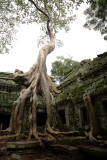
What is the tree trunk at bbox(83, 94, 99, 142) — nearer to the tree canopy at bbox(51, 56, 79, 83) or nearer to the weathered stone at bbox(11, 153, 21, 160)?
the weathered stone at bbox(11, 153, 21, 160)

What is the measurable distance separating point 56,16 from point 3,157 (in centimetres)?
1035

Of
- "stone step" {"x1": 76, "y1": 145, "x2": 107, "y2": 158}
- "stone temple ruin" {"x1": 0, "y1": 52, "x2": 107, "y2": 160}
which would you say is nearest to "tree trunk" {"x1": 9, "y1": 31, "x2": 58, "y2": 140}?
"stone temple ruin" {"x1": 0, "y1": 52, "x2": 107, "y2": 160}

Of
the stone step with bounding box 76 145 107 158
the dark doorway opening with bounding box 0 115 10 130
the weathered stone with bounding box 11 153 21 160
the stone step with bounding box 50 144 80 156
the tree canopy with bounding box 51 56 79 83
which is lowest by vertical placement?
the weathered stone with bounding box 11 153 21 160

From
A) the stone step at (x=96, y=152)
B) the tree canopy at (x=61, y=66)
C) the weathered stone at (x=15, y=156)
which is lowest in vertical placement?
the weathered stone at (x=15, y=156)

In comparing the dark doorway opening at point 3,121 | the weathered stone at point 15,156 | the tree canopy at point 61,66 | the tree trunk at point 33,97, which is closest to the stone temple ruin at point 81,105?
the dark doorway opening at point 3,121

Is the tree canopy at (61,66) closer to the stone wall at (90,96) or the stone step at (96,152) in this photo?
the stone wall at (90,96)

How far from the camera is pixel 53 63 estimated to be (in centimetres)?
2270

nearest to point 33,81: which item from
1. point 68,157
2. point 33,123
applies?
point 33,123

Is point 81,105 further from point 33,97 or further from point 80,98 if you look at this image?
point 33,97

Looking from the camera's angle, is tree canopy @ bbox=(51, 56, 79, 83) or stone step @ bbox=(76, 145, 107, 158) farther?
tree canopy @ bbox=(51, 56, 79, 83)

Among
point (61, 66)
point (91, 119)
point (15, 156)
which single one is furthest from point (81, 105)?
point (61, 66)

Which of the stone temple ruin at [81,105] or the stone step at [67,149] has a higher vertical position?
the stone temple ruin at [81,105]

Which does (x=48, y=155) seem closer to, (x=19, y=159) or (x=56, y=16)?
(x=19, y=159)

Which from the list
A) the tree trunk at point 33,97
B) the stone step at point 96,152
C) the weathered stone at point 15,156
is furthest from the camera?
the tree trunk at point 33,97
